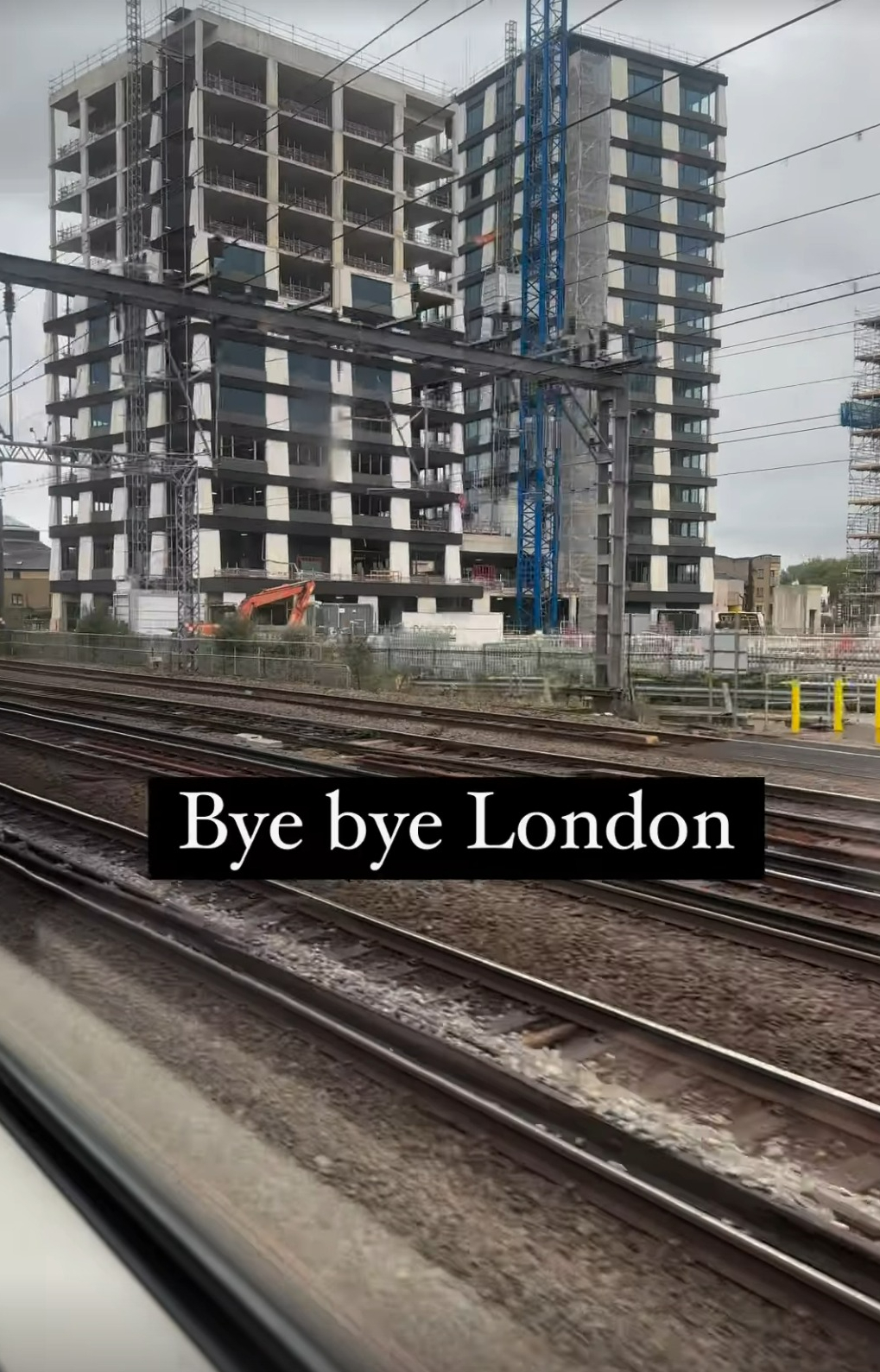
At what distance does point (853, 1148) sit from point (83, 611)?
3232cm

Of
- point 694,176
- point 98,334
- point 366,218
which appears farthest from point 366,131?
point 694,176

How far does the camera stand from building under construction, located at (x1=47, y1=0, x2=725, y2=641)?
2520cm

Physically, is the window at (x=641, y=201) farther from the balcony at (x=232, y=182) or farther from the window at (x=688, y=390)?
the balcony at (x=232, y=182)

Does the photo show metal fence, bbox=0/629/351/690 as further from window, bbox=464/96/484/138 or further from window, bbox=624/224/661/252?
window, bbox=464/96/484/138

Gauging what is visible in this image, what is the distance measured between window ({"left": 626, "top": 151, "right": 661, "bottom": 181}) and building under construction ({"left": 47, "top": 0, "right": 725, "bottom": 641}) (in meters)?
0.10

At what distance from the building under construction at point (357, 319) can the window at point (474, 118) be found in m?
0.15

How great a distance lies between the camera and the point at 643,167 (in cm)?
5750

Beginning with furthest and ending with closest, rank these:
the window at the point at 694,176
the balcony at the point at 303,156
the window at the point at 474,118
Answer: the window at the point at 474,118
the window at the point at 694,176
the balcony at the point at 303,156

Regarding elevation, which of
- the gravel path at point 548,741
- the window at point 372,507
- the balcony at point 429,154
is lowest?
the gravel path at point 548,741

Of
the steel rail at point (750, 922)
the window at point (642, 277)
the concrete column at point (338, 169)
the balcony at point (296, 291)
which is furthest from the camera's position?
the window at point (642, 277)

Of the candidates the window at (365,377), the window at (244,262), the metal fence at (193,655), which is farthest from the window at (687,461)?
the window at (365,377)

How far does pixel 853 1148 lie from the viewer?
307 cm

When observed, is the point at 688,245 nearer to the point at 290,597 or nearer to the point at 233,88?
the point at 233,88

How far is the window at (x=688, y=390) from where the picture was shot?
2301 inches
